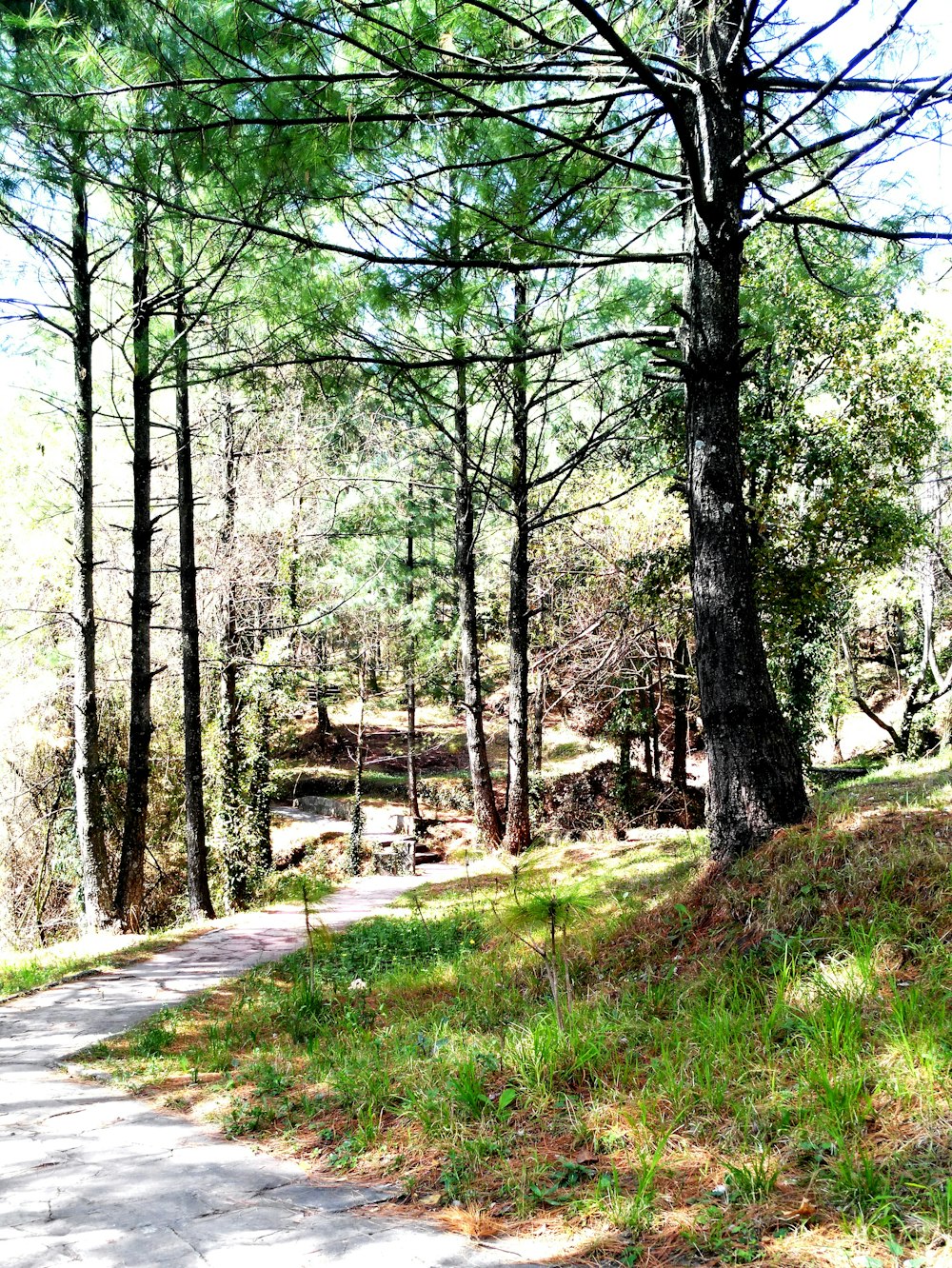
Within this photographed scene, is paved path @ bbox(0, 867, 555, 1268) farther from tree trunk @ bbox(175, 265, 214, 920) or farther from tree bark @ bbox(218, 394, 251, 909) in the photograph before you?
tree bark @ bbox(218, 394, 251, 909)

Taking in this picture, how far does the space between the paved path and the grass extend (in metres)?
0.20

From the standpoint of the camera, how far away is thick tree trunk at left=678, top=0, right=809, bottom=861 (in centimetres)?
427

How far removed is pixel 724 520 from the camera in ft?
14.3

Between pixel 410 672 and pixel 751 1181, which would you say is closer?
pixel 751 1181

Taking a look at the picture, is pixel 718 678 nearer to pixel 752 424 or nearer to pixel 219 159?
pixel 219 159

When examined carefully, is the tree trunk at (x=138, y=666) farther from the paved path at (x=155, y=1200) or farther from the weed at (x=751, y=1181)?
the weed at (x=751, y=1181)

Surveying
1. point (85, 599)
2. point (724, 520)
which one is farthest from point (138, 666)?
point (724, 520)

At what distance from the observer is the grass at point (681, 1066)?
221 cm

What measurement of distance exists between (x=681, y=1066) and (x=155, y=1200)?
73.3 inches

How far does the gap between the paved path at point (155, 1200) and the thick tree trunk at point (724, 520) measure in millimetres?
2581

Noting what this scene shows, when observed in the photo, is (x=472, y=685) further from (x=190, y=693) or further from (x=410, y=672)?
(x=410, y=672)

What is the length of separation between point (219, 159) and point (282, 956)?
6.13 m

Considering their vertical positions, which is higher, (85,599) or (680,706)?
(85,599)

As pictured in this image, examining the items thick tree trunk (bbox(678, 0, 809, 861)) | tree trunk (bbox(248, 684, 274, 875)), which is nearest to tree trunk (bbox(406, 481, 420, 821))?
tree trunk (bbox(248, 684, 274, 875))
